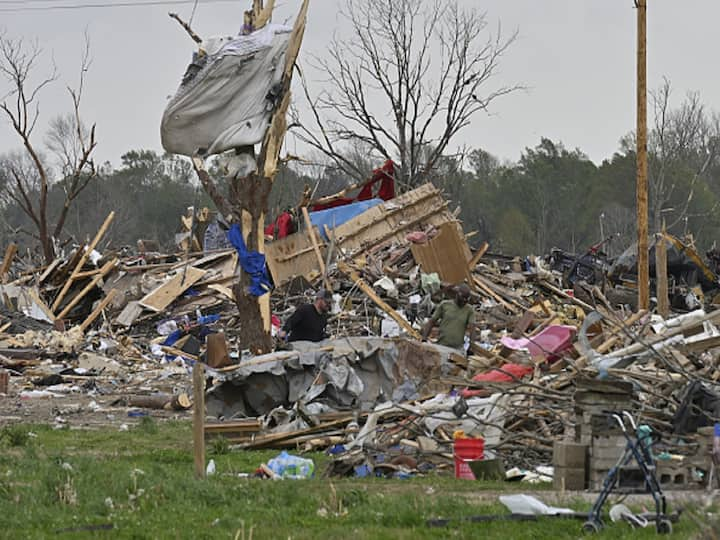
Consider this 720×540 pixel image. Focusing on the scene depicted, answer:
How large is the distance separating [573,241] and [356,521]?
5425 cm

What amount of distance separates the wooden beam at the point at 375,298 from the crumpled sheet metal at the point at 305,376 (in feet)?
18.2

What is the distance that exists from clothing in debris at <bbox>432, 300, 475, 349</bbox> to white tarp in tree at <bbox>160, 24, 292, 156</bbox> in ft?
14.6

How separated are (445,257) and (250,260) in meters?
7.76

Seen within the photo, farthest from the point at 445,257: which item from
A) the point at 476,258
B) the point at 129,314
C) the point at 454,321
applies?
the point at 454,321

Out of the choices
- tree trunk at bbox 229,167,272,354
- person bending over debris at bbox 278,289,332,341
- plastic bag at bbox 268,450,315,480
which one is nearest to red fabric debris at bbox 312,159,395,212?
tree trunk at bbox 229,167,272,354

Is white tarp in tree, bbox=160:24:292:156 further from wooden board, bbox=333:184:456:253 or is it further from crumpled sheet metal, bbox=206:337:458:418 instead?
wooden board, bbox=333:184:456:253

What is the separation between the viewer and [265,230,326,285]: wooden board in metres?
26.9

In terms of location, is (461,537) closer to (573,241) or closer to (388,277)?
(388,277)

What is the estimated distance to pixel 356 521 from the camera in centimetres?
755

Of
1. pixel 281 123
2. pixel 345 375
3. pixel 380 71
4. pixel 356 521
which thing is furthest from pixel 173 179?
pixel 356 521

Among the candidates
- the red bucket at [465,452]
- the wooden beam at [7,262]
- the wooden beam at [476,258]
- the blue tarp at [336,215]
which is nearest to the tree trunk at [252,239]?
the blue tarp at [336,215]

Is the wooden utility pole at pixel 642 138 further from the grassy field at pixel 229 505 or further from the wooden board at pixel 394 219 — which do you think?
the grassy field at pixel 229 505

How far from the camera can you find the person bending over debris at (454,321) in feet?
53.3

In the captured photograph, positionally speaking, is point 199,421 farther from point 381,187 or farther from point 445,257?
point 381,187
